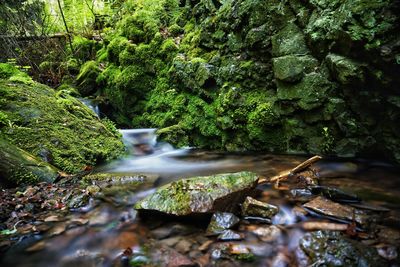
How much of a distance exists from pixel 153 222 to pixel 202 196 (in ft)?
2.22

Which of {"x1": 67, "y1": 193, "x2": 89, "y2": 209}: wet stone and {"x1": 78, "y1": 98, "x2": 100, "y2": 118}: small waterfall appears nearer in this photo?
{"x1": 67, "y1": 193, "x2": 89, "y2": 209}: wet stone

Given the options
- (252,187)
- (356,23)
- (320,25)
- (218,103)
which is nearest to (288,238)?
(252,187)

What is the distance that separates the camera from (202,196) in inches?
135

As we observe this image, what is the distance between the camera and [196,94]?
7.87 m

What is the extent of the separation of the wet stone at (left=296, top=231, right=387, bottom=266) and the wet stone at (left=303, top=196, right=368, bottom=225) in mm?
585

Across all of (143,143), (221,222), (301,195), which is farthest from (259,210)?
(143,143)

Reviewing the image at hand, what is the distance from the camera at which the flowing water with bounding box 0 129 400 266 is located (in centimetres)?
297

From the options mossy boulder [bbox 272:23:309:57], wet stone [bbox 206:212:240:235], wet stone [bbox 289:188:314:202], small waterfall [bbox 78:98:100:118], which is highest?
mossy boulder [bbox 272:23:309:57]

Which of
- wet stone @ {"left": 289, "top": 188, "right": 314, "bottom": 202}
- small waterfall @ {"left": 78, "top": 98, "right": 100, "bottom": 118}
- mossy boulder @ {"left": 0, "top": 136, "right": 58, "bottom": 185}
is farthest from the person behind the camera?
small waterfall @ {"left": 78, "top": 98, "right": 100, "bottom": 118}

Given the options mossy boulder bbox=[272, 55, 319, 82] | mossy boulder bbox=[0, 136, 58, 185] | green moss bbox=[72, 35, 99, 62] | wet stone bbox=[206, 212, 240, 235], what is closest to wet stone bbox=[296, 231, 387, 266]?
wet stone bbox=[206, 212, 240, 235]

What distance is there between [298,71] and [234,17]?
2420mm

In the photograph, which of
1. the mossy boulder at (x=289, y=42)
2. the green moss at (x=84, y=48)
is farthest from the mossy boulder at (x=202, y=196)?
the green moss at (x=84, y=48)

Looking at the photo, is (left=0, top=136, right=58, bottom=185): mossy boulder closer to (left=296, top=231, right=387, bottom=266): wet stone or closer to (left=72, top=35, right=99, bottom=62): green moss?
(left=296, top=231, right=387, bottom=266): wet stone

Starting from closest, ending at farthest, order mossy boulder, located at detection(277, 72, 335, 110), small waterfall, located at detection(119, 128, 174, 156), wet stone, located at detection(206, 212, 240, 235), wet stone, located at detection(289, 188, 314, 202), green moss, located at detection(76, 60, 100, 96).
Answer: wet stone, located at detection(206, 212, 240, 235), wet stone, located at detection(289, 188, 314, 202), mossy boulder, located at detection(277, 72, 335, 110), small waterfall, located at detection(119, 128, 174, 156), green moss, located at detection(76, 60, 100, 96)
